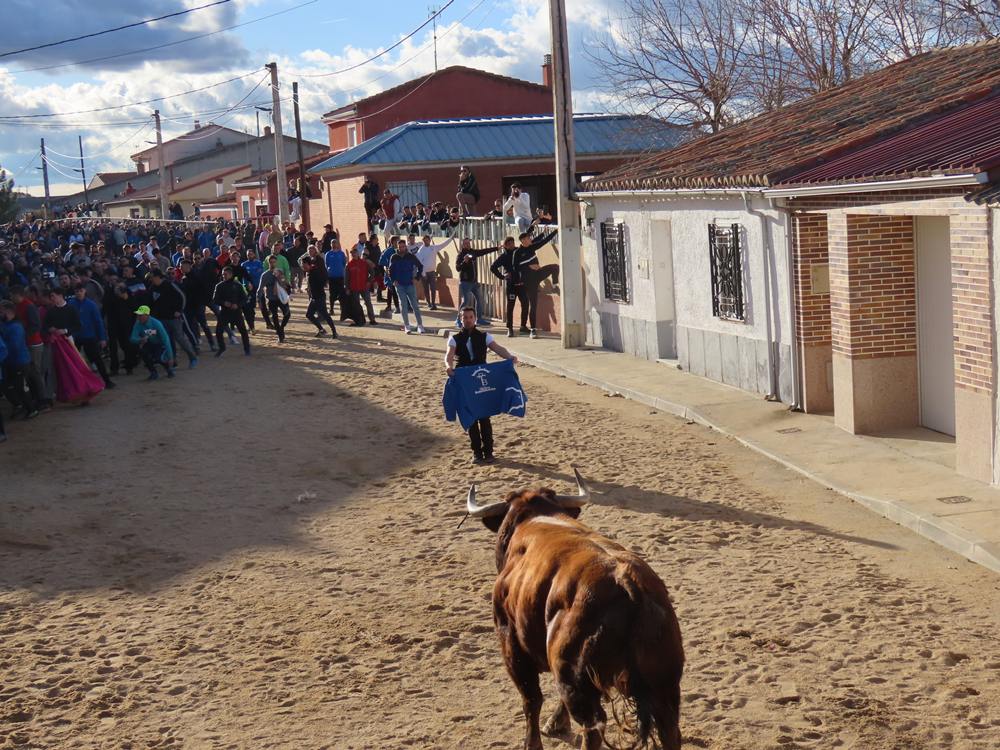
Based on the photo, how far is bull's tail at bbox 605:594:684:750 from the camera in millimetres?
4889

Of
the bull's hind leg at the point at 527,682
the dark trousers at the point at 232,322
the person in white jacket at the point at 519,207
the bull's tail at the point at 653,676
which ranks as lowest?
the bull's hind leg at the point at 527,682

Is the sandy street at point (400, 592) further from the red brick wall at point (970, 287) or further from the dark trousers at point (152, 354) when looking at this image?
the dark trousers at point (152, 354)

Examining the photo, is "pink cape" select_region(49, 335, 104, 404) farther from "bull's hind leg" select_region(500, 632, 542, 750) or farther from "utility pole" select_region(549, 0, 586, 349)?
"bull's hind leg" select_region(500, 632, 542, 750)

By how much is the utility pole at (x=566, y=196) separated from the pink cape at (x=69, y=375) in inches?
311

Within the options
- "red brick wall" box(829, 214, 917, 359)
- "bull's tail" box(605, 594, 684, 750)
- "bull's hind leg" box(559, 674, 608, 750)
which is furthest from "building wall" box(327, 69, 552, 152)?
"bull's tail" box(605, 594, 684, 750)

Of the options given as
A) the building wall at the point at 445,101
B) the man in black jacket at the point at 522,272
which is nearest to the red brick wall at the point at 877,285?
the man in black jacket at the point at 522,272

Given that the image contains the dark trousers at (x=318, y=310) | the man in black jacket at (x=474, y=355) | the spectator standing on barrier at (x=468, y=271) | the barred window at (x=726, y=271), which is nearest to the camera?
the man in black jacket at (x=474, y=355)

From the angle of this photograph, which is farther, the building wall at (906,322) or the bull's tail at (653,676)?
the building wall at (906,322)

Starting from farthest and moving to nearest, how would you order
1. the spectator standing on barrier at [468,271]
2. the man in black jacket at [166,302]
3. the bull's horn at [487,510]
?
the spectator standing on barrier at [468,271] < the man in black jacket at [166,302] < the bull's horn at [487,510]

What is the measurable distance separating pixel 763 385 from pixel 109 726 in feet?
34.2

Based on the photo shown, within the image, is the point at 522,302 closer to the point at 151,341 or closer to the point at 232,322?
the point at 232,322

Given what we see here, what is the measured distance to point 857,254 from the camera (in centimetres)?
1288

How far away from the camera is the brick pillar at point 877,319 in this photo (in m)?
12.9

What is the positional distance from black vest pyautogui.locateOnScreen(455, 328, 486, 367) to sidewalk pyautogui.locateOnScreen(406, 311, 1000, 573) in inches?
115
